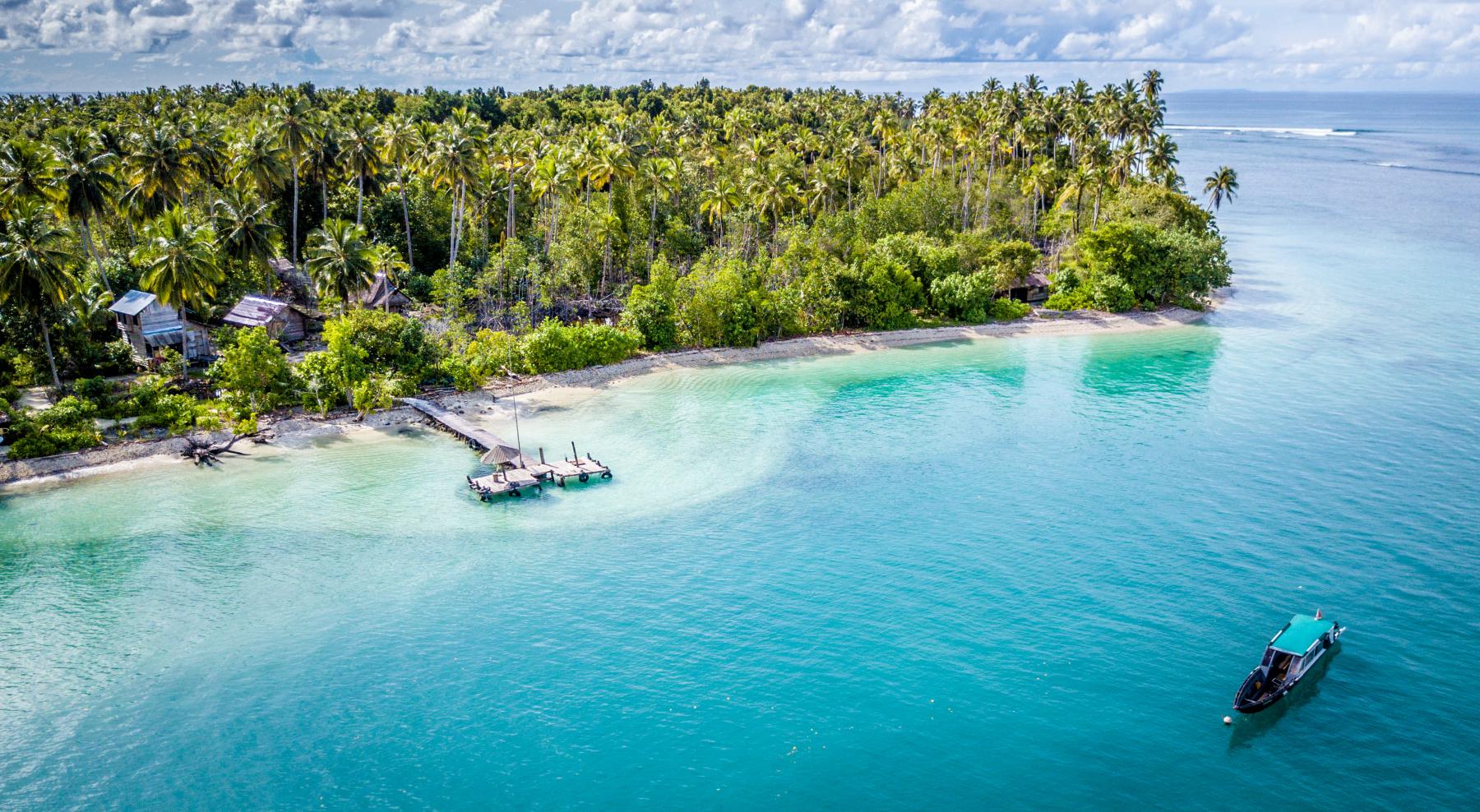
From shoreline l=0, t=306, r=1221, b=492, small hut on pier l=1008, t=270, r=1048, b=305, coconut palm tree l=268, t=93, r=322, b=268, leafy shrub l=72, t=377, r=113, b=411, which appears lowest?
shoreline l=0, t=306, r=1221, b=492

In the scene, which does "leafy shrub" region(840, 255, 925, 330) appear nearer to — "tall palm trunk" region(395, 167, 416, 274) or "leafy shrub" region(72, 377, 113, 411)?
"tall palm trunk" region(395, 167, 416, 274)

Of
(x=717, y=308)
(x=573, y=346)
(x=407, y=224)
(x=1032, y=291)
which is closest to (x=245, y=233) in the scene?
(x=407, y=224)

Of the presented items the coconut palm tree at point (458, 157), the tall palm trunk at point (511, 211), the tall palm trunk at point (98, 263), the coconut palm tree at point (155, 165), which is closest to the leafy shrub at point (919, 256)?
the tall palm trunk at point (511, 211)

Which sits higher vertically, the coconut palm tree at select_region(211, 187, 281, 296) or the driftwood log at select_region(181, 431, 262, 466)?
the coconut palm tree at select_region(211, 187, 281, 296)

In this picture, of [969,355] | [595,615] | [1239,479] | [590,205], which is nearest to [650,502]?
[595,615]

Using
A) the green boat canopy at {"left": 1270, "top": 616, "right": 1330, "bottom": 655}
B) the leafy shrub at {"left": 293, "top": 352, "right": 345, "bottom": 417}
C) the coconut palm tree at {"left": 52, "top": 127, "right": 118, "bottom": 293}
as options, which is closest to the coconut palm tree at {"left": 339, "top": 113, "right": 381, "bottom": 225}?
the coconut palm tree at {"left": 52, "top": 127, "right": 118, "bottom": 293}

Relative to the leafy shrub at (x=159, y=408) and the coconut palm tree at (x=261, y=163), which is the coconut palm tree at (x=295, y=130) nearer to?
the coconut palm tree at (x=261, y=163)
